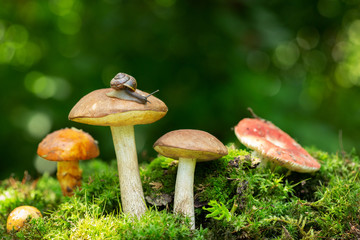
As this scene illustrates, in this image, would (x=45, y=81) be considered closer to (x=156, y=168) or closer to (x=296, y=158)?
(x=156, y=168)

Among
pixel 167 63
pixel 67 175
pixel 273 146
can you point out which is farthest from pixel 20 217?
pixel 167 63

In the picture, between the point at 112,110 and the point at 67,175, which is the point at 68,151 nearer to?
the point at 67,175

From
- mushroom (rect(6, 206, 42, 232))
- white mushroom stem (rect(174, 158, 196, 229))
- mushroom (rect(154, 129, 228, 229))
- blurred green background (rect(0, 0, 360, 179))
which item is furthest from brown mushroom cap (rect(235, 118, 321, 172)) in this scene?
mushroom (rect(6, 206, 42, 232))

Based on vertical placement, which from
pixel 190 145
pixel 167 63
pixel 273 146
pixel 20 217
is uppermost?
pixel 167 63

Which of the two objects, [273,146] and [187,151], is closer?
[187,151]

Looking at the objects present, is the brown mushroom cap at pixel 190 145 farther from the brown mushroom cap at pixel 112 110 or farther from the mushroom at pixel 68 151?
the mushroom at pixel 68 151

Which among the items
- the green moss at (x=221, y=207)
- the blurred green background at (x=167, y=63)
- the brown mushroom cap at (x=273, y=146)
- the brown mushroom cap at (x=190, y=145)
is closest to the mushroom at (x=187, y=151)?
the brown mushroom cap at (x=190, y=145)
